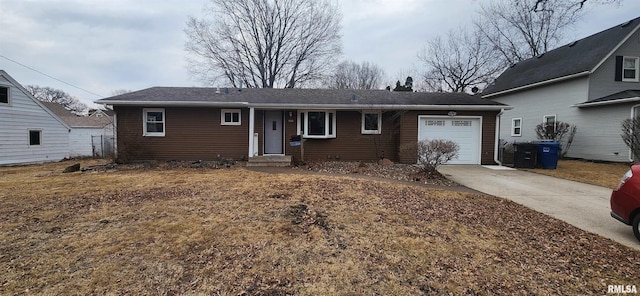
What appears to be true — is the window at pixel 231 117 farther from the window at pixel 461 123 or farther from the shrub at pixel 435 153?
the window at pixel 461 123

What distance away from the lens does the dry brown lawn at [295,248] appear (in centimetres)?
253

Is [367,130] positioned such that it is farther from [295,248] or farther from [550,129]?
[550,129]

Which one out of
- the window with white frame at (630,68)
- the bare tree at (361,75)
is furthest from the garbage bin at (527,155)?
the bare tree at (361,75)

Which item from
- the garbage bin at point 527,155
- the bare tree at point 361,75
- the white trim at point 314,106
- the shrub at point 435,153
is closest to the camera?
the shrub at point 435,153

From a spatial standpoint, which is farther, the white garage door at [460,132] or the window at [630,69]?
the window at [630,69]

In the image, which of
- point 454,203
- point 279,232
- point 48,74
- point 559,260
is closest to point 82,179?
point 279,232

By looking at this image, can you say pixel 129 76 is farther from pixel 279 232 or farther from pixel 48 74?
pixel 279 232

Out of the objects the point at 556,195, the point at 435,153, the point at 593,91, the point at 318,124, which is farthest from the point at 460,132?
the point at 593,91

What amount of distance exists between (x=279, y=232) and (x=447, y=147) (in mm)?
6176

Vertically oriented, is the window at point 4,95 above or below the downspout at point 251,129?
above

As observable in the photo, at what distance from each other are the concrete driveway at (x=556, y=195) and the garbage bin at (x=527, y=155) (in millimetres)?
992

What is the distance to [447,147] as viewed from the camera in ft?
26.2

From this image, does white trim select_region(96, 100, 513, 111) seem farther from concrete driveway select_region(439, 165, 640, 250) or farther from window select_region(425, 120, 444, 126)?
concrete driveway select_region(439, 165, 640, 250)

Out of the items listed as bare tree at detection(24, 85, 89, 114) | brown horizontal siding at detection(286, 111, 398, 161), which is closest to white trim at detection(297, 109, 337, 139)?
brown horizontal siding at detection(286, 111, 398, 161)
